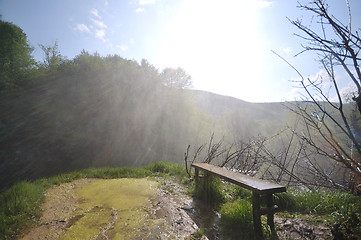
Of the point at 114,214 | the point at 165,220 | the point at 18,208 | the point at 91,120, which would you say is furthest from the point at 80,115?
the point at 165,220

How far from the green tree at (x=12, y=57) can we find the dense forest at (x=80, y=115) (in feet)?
0.20

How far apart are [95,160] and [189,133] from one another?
10.5 metres

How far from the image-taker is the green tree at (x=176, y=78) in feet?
72.3

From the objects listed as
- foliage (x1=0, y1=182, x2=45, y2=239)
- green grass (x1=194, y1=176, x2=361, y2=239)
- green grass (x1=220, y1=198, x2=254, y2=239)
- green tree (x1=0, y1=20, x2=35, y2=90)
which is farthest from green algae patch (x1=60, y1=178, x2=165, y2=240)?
green tree (x1=0, y1=20, x2=35, y2=90)

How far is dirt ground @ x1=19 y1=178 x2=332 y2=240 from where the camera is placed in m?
2.38

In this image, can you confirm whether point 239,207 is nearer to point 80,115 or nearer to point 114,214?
point 114,214

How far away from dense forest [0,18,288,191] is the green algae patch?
690 cm

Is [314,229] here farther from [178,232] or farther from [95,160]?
[95,160]

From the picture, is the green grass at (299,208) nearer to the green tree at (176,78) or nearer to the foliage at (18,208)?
the foliage at (18,208)

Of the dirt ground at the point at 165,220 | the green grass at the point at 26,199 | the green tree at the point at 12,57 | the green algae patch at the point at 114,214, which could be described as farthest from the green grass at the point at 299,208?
the green tree at the point at 12,57

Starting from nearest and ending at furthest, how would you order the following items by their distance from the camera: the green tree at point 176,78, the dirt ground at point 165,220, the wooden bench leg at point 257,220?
the wooden bench leg at point 257,220, the dirt ground at point 165,220, the green tree at point 176,78

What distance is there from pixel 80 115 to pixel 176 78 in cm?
1280

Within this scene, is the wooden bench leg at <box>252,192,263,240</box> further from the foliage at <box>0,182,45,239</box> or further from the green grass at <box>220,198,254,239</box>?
the foliage at <box>0,182,45,239</box>

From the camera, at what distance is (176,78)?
2284cm
